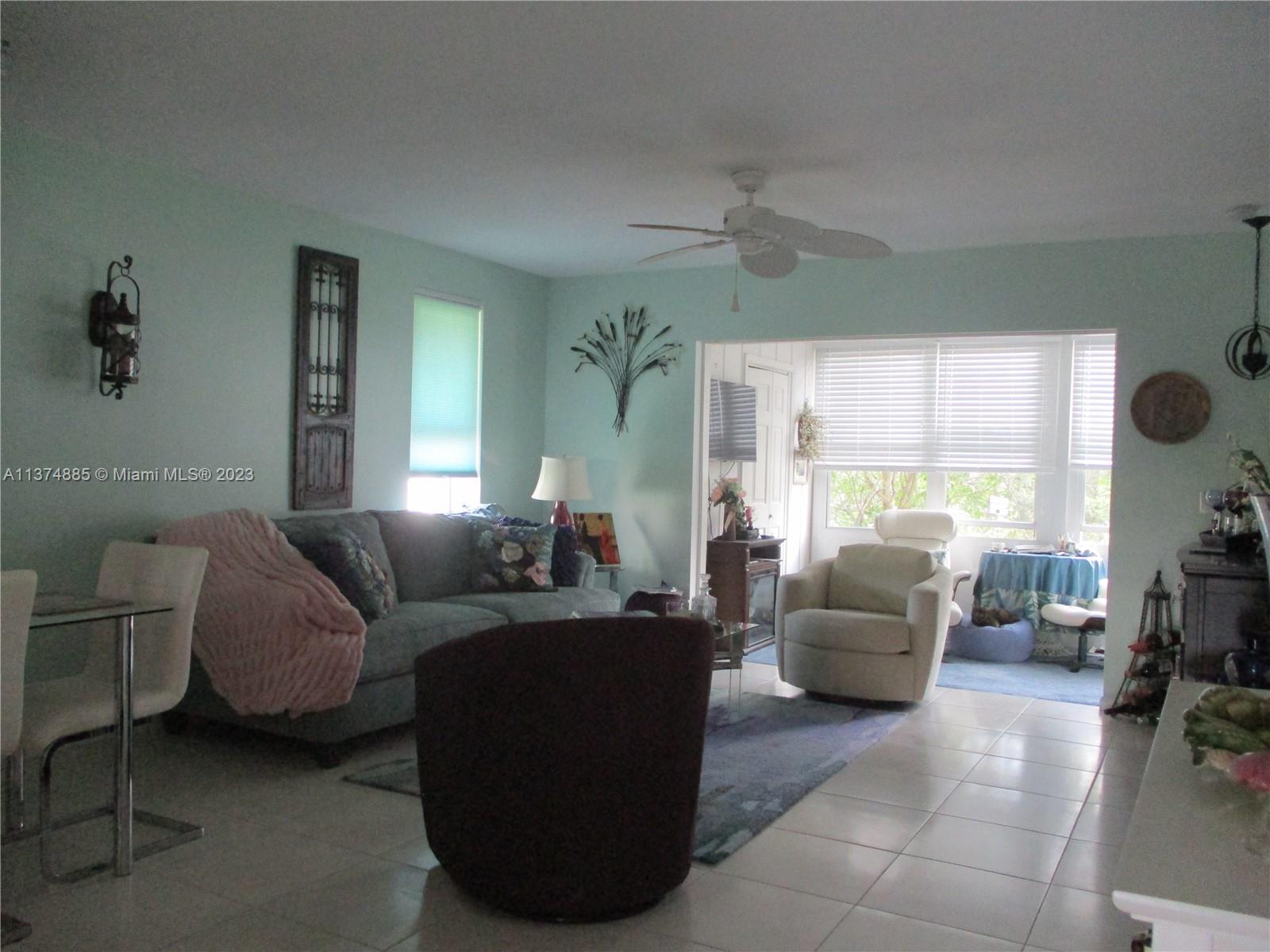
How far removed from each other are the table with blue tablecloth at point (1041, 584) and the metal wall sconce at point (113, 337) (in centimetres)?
571

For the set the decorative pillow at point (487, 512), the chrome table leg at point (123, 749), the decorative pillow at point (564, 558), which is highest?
the decorative pillow at point (487, 512)

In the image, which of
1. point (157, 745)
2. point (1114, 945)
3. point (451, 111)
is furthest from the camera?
point (157, 745)

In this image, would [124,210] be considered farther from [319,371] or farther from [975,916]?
[975,916]

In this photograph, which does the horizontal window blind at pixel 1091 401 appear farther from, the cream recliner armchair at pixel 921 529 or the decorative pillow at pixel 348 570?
the decorative pillow at pixel 348 570

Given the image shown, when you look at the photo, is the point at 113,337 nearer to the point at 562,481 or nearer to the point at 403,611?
the point at 403,611

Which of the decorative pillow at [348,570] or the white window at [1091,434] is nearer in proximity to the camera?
the decorative pillow at [348,570]

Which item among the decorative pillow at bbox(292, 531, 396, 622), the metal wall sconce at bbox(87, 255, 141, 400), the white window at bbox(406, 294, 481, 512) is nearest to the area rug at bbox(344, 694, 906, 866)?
the decorative pillow at bbox(292, 531, 396, 622)

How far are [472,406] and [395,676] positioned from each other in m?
2.49

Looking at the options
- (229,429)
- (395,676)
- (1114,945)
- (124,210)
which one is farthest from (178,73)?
(1114,945)

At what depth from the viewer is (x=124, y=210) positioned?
4.27 m

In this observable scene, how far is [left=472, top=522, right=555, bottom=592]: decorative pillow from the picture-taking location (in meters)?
5.40

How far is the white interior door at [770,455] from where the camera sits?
7578 millimetres

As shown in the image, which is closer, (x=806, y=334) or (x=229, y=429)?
(x=229, y=429)

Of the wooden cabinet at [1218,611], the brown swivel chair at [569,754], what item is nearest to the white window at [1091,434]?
the wooden cabinet at [1218,611]
